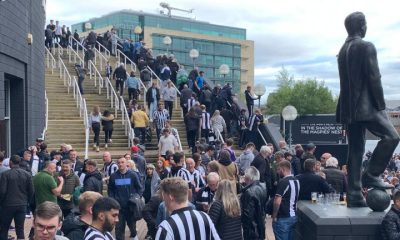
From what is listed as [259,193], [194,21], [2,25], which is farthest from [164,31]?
[259,193]

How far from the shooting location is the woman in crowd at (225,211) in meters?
7.09

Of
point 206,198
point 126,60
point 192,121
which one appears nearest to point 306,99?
point 126,60

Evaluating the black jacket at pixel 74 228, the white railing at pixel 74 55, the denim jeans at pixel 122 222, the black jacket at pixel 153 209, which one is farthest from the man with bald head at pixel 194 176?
the white railing at pixel 74 55

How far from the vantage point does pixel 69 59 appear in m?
28.8

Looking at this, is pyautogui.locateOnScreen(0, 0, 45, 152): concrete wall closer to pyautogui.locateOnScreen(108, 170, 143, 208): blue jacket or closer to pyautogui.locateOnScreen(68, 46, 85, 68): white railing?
pyautogui.locateOnScreen(108, 170, 143, 208): blue jacket

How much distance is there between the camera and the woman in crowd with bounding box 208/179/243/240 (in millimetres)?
7090

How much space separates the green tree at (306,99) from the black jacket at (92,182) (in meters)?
67.6

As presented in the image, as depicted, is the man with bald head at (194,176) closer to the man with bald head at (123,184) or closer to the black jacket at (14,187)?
the man with bald head at (123,184)

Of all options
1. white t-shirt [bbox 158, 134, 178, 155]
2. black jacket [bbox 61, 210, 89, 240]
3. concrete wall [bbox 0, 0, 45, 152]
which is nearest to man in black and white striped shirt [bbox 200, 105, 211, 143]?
white t-shirt [bbox 158, 134, 178, 155]

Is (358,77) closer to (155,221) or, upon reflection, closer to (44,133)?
(155,221)

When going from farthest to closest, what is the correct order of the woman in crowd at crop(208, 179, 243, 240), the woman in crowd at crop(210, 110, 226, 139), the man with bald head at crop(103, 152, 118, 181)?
the woman in crowd at crop(210, 110, 226, 139), the man with bald head at crop(103, 152, 118, 181), the woman in crowd at crop(208, 179, 243, 240)

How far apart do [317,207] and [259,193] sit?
91cm

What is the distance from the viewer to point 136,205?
10109 mm

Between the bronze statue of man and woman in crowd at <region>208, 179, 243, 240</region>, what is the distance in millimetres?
1649
